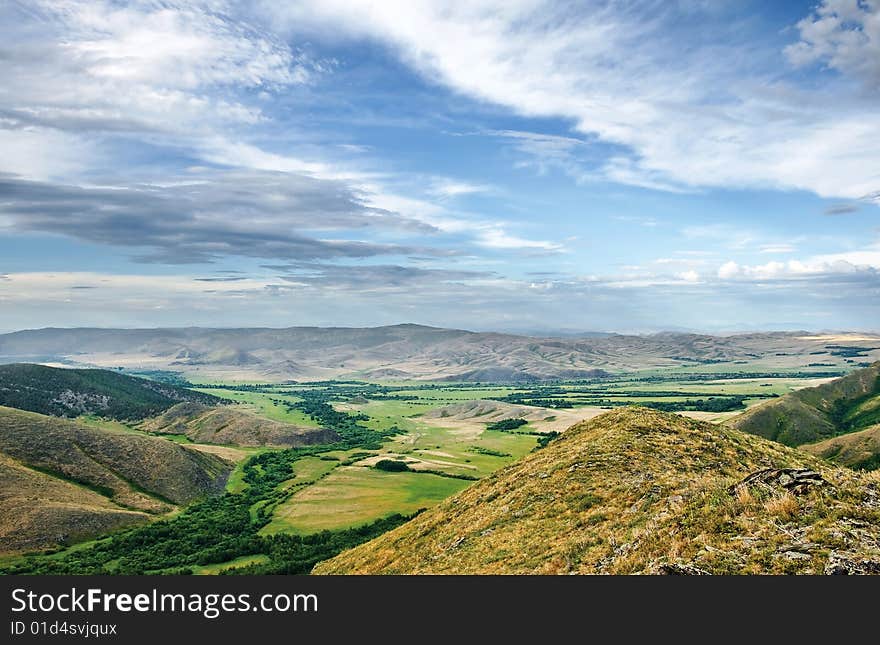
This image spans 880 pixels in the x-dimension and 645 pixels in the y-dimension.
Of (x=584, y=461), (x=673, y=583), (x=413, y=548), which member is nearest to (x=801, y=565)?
(x=673, y=583)

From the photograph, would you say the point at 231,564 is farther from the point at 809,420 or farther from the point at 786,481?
the point at 809,420

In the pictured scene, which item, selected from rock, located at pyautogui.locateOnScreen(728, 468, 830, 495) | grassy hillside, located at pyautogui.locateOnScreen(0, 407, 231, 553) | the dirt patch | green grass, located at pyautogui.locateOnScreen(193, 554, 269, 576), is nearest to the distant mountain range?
rock, located at pyautogui.locateOnScreen(728, 468, 830, 495)

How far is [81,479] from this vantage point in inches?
4934

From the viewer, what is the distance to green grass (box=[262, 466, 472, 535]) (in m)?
112

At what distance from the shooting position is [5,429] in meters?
133

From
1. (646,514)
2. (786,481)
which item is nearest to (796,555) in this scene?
(786,481)

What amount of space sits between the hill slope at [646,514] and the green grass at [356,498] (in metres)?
55.3

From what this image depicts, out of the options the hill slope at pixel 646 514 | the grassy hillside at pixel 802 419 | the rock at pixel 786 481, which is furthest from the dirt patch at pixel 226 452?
the rock at pixel 786 481

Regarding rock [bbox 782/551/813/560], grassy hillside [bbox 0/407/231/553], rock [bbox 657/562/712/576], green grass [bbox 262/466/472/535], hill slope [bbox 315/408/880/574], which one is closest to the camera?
rock [bbox 782/551/813/560]

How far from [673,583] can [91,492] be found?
459ft

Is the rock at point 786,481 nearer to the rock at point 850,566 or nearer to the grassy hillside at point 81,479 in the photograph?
the rock at point 850,566

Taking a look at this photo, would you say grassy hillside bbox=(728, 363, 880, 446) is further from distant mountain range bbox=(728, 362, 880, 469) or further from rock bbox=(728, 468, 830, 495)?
rock bbox=(728, 468, 830, 495)

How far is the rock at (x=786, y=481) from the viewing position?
26156mm

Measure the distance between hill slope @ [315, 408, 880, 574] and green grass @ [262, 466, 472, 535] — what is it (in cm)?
5526
